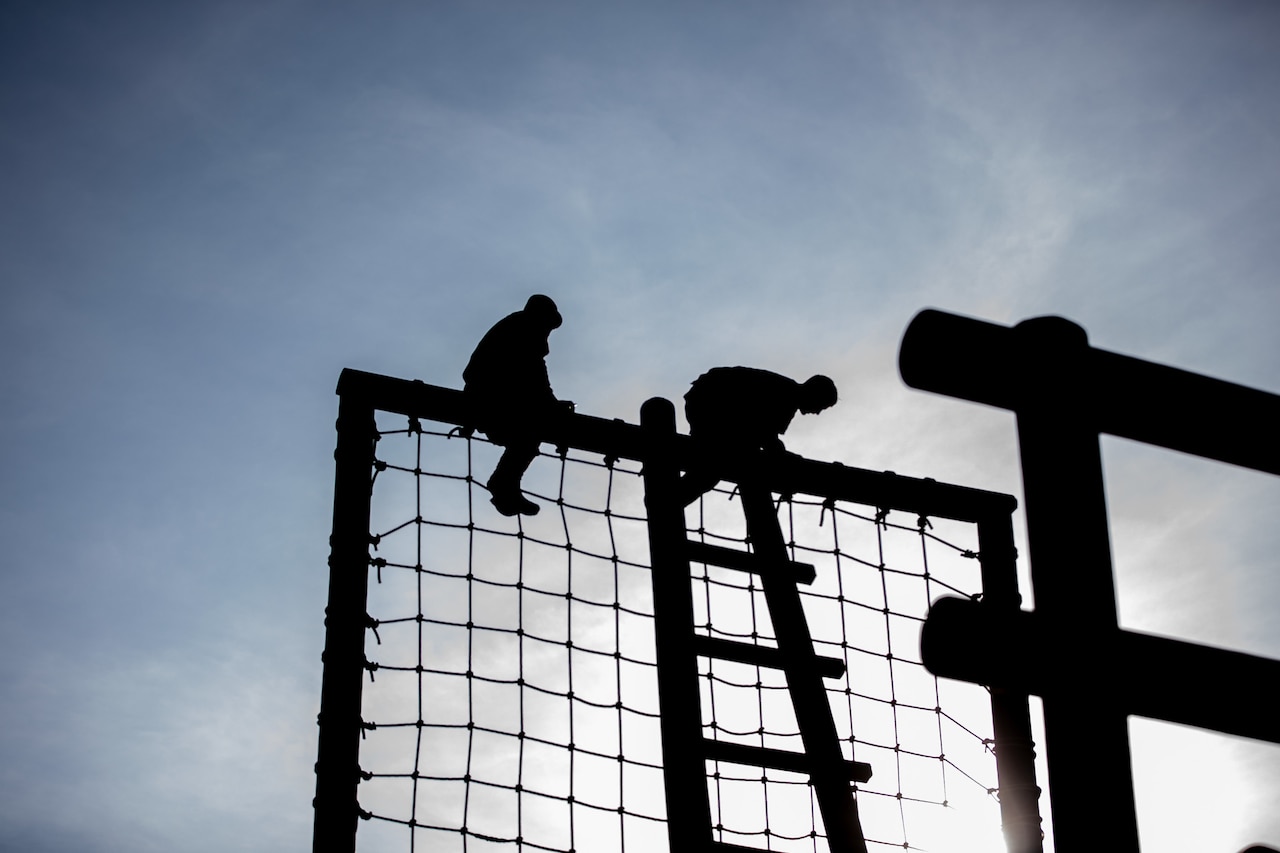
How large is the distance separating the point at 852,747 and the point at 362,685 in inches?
84.3

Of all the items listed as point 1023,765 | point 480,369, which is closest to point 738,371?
point 480,369

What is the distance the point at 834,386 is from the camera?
5102 mm

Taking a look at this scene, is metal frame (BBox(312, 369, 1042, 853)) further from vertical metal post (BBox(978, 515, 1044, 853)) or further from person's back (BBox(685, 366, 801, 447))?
person's back (BBox(685, 366, 801, 447))

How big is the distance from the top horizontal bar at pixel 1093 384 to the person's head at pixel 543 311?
298 cm

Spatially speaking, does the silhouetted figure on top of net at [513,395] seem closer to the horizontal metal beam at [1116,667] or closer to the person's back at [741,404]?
the person's back at [741,404]

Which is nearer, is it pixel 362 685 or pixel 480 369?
pixel 362 685

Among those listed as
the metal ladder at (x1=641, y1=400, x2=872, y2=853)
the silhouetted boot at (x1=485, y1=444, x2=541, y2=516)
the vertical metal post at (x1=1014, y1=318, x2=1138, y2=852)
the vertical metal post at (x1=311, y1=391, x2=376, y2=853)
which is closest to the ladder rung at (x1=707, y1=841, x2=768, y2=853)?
the metal ladder at (x1=641, y1=400, x2=872, y2=853)

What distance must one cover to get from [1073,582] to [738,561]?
2.65 m

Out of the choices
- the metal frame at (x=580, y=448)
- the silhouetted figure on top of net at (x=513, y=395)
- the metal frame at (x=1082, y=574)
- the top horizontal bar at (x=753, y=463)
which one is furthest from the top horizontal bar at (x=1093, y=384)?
the silhouetted figure on top of net at (x=513, y=395)

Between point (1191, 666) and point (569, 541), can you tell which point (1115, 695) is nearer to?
point (1191, 666)

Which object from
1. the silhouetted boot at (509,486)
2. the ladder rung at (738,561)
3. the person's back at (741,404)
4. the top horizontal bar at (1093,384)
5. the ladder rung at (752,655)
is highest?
the person's back at (741,404)

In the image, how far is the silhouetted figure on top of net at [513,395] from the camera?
4621 millimetres

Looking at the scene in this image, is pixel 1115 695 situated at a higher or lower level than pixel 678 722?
lower

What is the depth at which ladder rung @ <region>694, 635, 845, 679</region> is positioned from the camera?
4176mm
